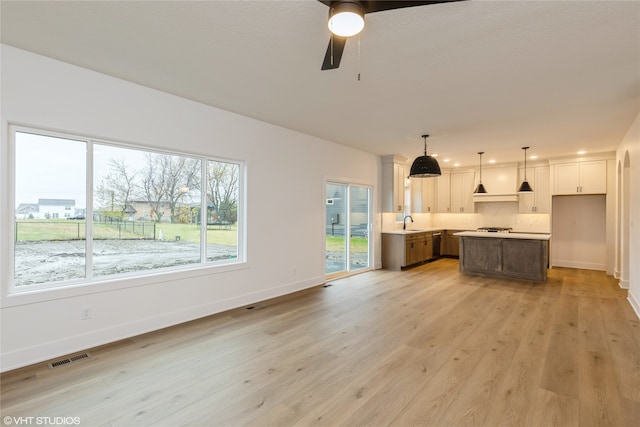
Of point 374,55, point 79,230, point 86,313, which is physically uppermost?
point 374,55

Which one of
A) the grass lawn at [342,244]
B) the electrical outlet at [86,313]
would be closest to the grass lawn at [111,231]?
the electrical outlet at [86,313]

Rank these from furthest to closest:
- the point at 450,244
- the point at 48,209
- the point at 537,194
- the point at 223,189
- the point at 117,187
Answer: the point at 450,244
the point at 537,194
the point at 223,189
the point at 117,187
the point at 48,209

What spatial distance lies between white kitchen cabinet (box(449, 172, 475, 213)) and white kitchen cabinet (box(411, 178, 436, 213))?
63 cm

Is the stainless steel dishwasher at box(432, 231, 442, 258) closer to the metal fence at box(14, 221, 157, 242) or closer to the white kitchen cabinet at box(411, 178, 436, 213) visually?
the white kitchen cabinet at box(411, 178, 436, 213)

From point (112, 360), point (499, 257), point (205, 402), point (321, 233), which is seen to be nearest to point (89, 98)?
point (112, 360)

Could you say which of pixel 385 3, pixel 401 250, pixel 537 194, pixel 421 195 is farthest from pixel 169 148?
pixel 537 194

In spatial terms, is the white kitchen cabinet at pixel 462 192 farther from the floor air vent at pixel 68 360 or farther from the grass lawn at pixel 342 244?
the floor air vent at pixel 68 360

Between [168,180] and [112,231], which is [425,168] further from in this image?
[112,231]

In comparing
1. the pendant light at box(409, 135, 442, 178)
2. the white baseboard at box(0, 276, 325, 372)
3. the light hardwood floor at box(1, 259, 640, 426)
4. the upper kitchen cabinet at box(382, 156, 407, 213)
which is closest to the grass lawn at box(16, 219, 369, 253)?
the white baseboard at box(0, 276, 325, 372)

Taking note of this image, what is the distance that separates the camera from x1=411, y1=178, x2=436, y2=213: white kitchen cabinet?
30.0 ft

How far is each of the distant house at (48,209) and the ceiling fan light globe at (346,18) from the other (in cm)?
303

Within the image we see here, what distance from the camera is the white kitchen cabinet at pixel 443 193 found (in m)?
9.37

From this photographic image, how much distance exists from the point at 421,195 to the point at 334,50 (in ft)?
25.2

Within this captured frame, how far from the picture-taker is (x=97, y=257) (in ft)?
10.6
